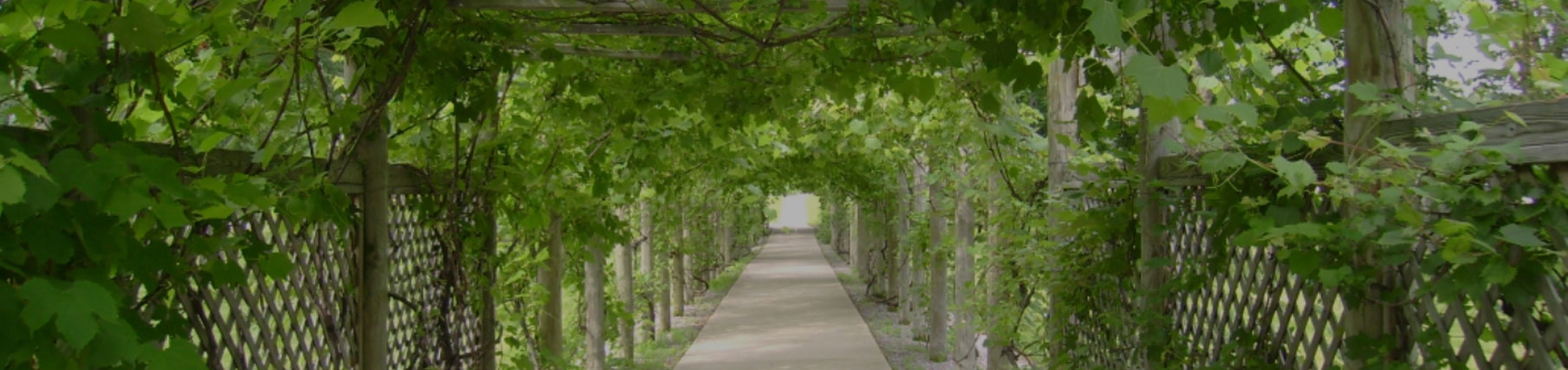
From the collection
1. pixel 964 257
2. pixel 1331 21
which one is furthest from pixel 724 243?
pixel 1331 21

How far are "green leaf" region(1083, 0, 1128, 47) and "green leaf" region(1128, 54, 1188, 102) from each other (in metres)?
0.05

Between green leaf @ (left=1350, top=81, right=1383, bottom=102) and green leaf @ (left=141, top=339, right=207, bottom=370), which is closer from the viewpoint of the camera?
green leaf @ (left=141, top=339, right=207, bottom=370)

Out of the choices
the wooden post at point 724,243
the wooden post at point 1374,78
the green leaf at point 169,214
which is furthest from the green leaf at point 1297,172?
the wooden post at point 724,243

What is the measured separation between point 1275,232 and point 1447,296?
347mm

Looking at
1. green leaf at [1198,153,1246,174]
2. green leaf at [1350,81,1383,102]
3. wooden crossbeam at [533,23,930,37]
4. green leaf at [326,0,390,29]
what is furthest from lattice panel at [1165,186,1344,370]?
green leaf at [326,0,390,29]

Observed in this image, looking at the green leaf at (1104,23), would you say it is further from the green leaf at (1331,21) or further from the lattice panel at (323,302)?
the lattice panel at (323,302)

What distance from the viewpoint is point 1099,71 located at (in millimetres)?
2623

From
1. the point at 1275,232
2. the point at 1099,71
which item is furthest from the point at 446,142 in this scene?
the point at 1275,232

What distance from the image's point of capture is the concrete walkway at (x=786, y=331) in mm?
11188

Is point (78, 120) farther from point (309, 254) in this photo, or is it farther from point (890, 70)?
point (890, 70)

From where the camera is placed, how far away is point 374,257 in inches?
129

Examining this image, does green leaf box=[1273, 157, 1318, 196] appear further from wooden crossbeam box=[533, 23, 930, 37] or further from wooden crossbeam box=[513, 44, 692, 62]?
wooden crossbeam box=[513, 44, 692, 62]

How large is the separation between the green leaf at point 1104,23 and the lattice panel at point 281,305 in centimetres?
140

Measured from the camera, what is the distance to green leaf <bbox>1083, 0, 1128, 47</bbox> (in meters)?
1.58
